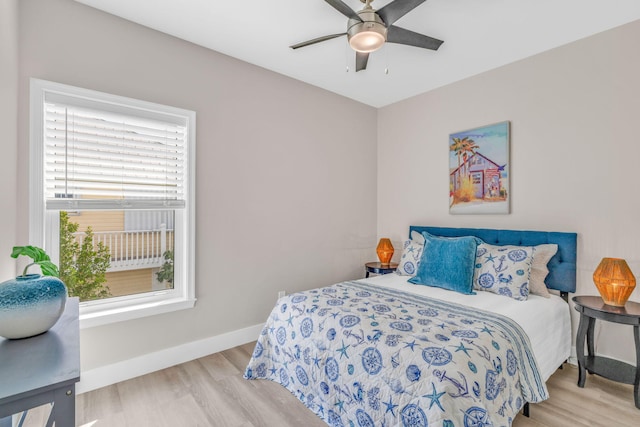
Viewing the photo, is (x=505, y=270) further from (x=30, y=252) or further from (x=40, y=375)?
(x=30, y=252)

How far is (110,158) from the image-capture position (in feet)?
7.93

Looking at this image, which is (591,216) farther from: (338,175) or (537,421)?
(338,175)

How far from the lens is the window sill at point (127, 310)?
228 centimetres

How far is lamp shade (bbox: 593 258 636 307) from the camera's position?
2188 mm

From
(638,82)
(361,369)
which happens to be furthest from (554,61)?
(361,369)

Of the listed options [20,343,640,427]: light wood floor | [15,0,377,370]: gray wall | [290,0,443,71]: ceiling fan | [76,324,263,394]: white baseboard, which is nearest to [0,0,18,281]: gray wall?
[15,0,377,370]: gray wall

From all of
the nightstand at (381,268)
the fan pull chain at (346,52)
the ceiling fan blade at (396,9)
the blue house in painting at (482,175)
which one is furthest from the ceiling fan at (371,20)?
the nightstand at (381,268)

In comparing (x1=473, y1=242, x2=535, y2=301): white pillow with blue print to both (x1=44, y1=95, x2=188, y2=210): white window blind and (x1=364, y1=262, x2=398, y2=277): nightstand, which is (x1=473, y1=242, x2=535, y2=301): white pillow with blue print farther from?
(x1=44, y1=95, x2=188, y2=210): white window blind

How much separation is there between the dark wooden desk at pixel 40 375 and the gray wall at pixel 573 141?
3373mm

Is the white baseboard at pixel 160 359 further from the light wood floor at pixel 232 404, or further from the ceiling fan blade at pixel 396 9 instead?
the ceiling fan blade at pixel 396 9

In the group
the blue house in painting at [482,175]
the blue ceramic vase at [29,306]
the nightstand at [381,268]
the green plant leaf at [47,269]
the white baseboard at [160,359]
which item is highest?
the blue house in painting at [482,175]

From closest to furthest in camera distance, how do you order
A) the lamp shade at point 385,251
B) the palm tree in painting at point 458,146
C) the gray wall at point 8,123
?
1. the gray wall at point 8,123
2. the palm tree in painting at point 458,146
3. the lamp shade at point 385,251

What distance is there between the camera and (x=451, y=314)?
2.13 metres

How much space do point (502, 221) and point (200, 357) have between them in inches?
122
